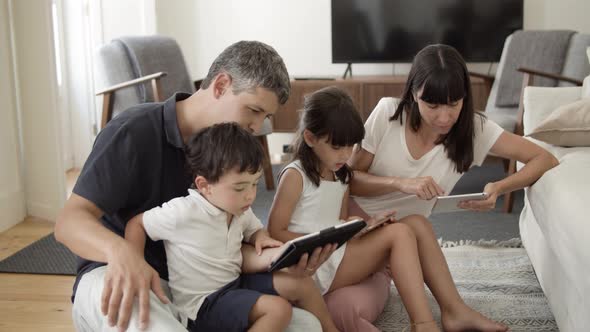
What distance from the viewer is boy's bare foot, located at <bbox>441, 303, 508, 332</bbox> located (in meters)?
2.11

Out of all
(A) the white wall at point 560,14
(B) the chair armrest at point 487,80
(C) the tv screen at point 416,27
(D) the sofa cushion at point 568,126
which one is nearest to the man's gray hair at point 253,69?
(D) the sofa cushion at point 568,126

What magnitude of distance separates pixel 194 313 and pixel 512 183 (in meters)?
1.04

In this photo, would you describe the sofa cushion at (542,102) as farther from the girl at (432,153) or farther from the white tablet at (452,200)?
the white tablet at (452,200)

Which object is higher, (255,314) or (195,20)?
(195,20)

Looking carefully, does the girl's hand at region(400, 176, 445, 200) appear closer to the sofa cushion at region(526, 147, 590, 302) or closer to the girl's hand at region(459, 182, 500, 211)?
the girl's hand at region(459, 182, 500, 211)

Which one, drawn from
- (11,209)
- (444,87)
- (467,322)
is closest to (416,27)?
(11,209)

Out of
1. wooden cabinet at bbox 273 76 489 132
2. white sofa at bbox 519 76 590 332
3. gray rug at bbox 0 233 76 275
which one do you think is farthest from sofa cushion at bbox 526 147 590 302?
wooden cabinet at bbox 273 76 489 132

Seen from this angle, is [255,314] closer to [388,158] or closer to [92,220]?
[92,220]

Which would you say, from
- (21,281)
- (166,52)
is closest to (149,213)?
(21,281)

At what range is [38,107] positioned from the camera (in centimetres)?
367

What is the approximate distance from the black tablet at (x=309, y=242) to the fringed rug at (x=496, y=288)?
643mm

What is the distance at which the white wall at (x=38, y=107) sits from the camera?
361cm

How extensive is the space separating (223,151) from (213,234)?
7.5 inches

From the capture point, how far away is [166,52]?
14.0 ft
